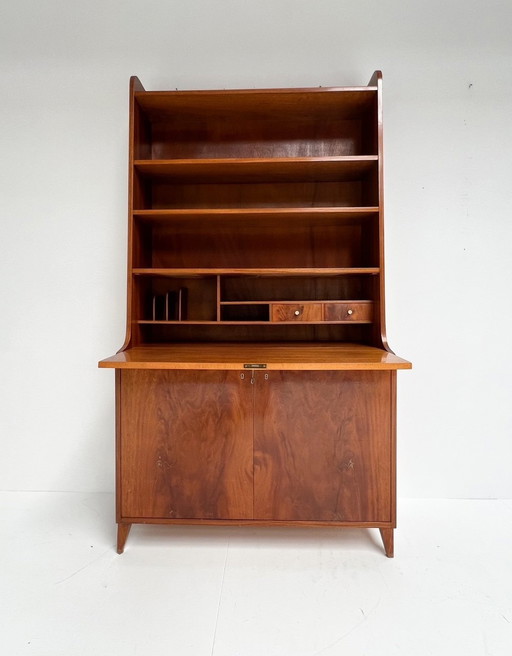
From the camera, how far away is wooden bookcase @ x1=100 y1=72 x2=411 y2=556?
1.51 metres

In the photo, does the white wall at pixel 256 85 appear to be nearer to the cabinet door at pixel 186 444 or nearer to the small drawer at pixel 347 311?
the small drawer at pixel 347 311

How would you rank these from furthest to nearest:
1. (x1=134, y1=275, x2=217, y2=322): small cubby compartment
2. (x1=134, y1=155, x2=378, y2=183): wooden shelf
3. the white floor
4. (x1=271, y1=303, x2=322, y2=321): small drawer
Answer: (x1=134, y1=275, x2=217, y2=322): small cubby compartment
(x1=271, y1=303, x2=322, y2=321): small drawer
(x1=134, y1=155, x2=378, y2=183): wooden shelf
the white floor

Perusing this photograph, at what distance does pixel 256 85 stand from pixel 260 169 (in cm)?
62

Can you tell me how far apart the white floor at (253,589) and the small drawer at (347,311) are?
1.01 meters

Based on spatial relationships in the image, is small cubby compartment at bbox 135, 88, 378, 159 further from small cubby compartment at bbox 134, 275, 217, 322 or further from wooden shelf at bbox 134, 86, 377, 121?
small cubby compartment at bbox 134, 275, 217, 322

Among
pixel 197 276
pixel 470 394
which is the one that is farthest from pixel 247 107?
pixel 470 394

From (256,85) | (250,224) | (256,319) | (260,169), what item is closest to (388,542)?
(256,319)

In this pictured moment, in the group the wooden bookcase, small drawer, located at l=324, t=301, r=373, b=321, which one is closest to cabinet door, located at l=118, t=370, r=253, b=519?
the wooden bookcase

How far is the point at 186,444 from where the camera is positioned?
5.04ft

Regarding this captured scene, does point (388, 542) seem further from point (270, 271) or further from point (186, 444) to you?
point (270, 271)

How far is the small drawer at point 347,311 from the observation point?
181 centimetres

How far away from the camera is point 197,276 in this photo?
195cm

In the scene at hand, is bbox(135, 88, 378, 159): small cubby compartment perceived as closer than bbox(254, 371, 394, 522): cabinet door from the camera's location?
A: No

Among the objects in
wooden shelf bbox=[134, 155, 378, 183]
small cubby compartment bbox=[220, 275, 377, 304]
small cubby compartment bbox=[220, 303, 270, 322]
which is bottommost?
small cubby compartment bbox=[220, 303, 270, 322]
